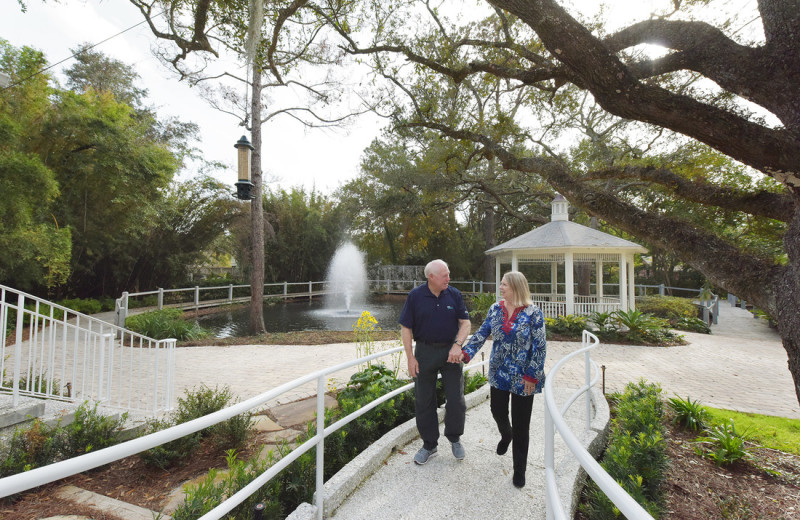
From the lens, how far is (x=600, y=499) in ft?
7.84

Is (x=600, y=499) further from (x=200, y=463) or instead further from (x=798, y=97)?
(x=200, y=463)

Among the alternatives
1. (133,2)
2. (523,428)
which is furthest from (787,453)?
(133,2)

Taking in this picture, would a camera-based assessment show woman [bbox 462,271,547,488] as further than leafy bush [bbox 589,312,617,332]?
No

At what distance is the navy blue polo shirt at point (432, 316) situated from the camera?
116 inches

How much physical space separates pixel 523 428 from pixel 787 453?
333 centimetres

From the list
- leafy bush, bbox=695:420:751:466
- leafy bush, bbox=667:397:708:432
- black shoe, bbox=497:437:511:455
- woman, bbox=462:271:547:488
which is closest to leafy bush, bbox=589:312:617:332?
leafy bush, bbox=667:397:708:432

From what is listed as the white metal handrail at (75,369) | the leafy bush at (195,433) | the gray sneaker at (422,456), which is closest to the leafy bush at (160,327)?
the white metal handrail at (75,369)

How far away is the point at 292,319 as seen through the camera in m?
15.1

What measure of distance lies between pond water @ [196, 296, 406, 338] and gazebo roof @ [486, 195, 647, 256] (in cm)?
499

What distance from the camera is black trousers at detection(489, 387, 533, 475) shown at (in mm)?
2629

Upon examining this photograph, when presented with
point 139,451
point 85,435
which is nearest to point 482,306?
point 85,435

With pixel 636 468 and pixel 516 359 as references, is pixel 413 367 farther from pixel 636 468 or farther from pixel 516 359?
pixel 636 468

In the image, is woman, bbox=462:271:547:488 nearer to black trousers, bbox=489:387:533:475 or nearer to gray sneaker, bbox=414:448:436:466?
black trousers, bbox=489:387:533:475

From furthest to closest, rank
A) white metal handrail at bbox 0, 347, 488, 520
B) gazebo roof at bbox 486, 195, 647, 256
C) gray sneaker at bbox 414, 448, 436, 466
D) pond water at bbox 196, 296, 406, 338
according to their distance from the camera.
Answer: pond water at bbox 196, 296, 406, 338 < gazebo roof at bbox 486, 195, 647, 256 < gray sneaker at bbox 414, 448, 436, 466 < white metal handrail at bbox 0, 347, 488, 520
